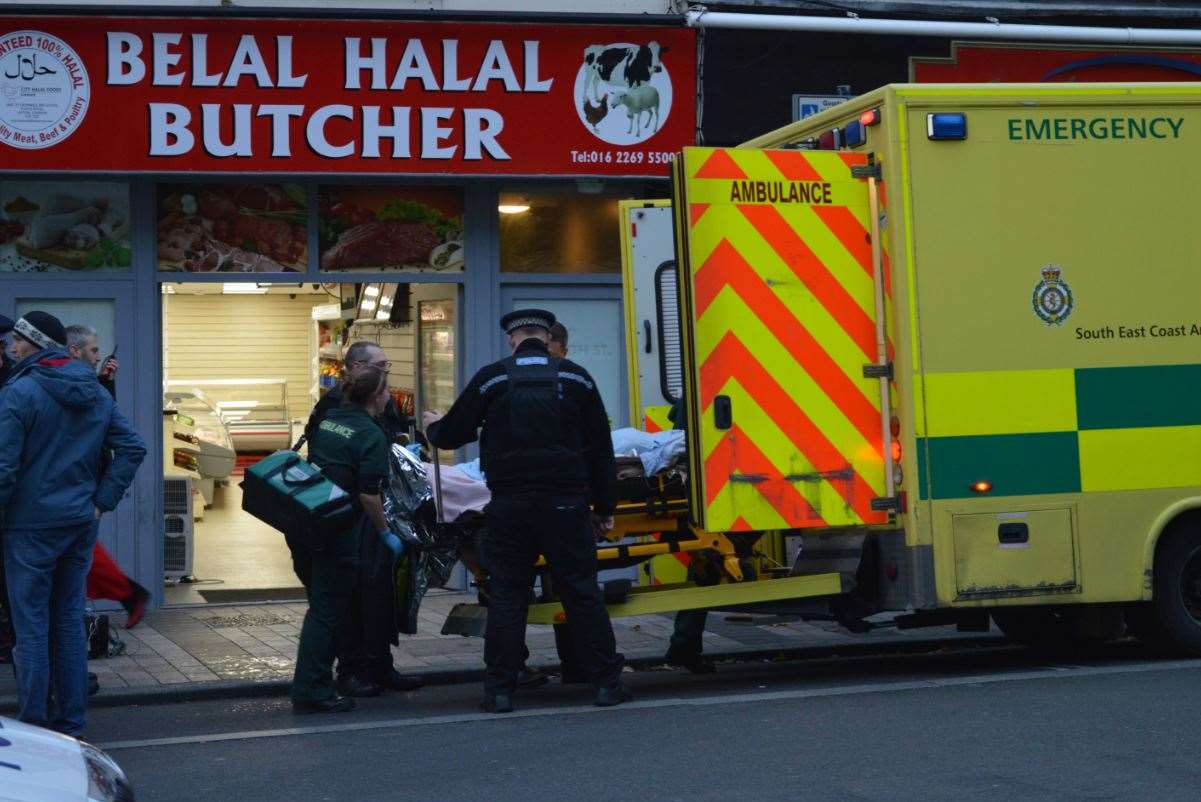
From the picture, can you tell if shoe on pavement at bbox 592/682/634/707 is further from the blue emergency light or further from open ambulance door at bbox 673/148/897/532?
the blue emergency light

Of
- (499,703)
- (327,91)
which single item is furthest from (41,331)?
(327,91)

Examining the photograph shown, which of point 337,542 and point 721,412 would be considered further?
point 721,412

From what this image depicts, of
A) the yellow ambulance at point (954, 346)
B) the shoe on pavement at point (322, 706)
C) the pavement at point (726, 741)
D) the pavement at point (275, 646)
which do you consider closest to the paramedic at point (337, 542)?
the shoe on pavement at point (322, 706)

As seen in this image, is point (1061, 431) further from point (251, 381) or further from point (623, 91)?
point (251, 381)

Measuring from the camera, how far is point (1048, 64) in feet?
41.2

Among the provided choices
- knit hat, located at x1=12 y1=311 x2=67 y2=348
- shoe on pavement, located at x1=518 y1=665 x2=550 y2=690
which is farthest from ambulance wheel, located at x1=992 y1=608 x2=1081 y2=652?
knit hat, located at x1=12 y1=311 x2=67 y2=348

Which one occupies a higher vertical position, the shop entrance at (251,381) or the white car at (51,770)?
the shop entrance at (251,381)

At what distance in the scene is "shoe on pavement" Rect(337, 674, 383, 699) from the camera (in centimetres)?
850

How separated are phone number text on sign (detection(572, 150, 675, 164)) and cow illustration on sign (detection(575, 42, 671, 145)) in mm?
74

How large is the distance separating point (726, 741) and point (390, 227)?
19.2 feet

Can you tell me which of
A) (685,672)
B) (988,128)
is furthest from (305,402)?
(988,128)

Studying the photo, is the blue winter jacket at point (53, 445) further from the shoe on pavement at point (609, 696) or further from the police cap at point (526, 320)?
the shoe on pavement at point (609, 696)

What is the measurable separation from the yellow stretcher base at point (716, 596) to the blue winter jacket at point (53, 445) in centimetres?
212

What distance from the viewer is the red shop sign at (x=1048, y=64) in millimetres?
12398
